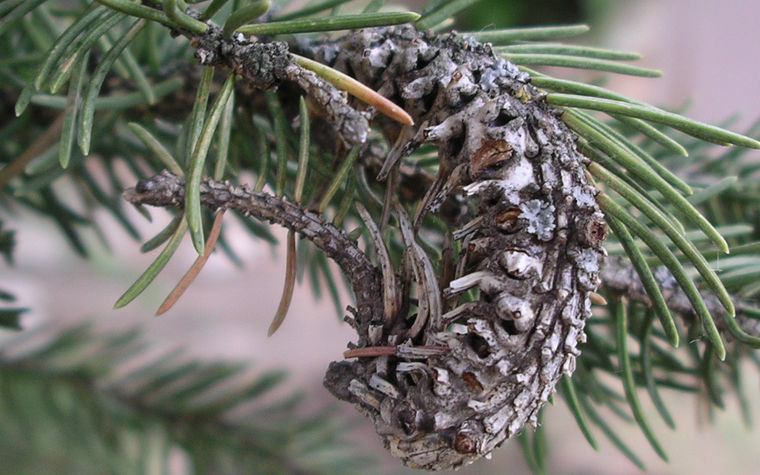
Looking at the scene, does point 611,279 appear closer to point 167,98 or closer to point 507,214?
point 507,214

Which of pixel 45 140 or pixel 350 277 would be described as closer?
pixel 350 277

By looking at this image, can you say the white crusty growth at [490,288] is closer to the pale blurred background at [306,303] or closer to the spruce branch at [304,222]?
the spruce branch at [304,222]

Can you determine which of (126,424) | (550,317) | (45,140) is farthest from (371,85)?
(126,424)

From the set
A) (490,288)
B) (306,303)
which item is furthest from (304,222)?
(306,303)

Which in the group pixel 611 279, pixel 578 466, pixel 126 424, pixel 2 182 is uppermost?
pixel 2 182

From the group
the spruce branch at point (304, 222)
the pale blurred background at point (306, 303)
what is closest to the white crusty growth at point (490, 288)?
the spruce branch at point (304, 222)

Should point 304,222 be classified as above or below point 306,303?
below

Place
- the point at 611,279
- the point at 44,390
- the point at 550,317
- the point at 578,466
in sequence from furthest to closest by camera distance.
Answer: the point at 578,466 → the point at 44,390 → the point at 611,279 → the point at 550,317

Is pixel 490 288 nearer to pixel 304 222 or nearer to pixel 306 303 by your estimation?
pixel 304 222
